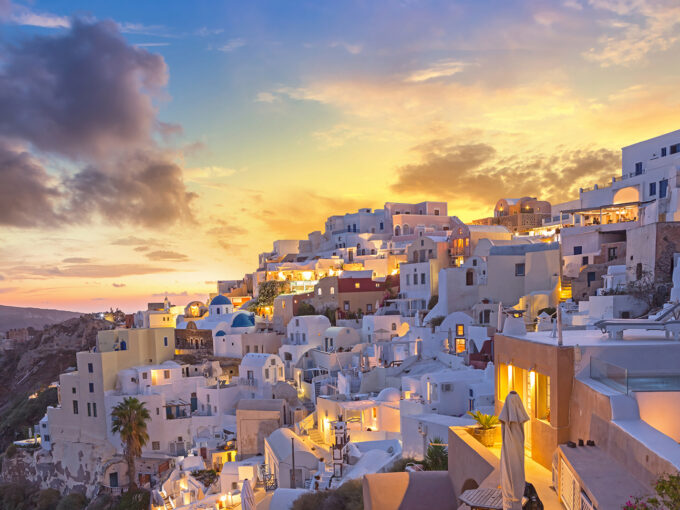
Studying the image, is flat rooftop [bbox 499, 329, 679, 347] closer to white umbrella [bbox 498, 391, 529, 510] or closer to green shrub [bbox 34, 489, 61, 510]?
white umbrella [bbox 498, 391, 529, 510]

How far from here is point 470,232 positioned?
39281 mm

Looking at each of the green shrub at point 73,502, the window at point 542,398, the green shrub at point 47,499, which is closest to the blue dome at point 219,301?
the green shrub at point 47,499

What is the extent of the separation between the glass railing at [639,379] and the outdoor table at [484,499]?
209 cm

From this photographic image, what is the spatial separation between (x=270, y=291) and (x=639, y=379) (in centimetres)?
4785

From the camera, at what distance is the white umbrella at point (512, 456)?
21.2ft

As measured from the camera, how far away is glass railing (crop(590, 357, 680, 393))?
7.00 metres

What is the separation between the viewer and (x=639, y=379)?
7.21 meters

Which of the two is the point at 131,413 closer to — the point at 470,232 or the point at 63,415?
the point at 63,415

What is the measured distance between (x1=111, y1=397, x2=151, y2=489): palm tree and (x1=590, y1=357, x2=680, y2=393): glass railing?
2868 centimetres

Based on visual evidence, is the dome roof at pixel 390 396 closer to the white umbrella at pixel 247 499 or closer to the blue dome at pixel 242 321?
the white umbrella at pixel 247 499

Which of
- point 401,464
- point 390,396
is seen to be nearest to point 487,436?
point 401,464

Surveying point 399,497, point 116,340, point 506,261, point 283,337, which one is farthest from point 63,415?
point 399,497

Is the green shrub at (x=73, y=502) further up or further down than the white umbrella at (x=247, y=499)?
further down

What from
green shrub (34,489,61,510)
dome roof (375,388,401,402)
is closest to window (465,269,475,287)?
dome roof (375,388,401,402)
